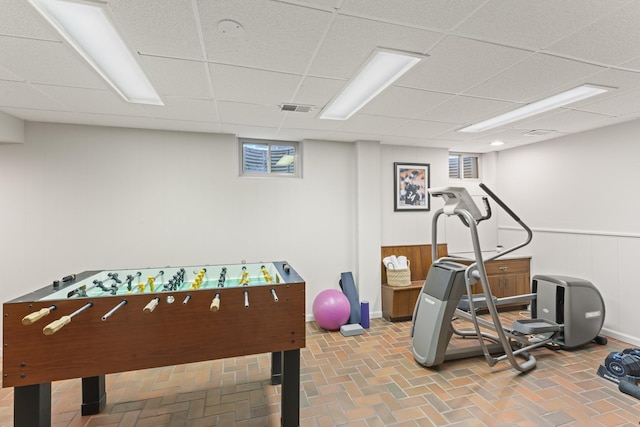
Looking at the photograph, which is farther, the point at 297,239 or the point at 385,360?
the point at 297,239

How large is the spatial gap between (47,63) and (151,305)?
69.5 inches

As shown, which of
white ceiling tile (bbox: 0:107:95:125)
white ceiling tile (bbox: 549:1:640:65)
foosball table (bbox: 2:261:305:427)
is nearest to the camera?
white ceiling tile (bbox: 549:1:640:65)

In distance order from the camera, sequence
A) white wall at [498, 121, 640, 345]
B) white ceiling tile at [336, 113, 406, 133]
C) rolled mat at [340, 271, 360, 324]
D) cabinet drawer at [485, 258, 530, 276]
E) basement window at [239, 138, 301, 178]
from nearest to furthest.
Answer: white ceiling tile at [336, 113, 406, 133] < white wall at [498, 121, 640, 345] < rolled mat at [340, 271, 360, 324] < basement window at [239, 138, 301, 178] < cabinet drawer at [485, 258, 530, 276]

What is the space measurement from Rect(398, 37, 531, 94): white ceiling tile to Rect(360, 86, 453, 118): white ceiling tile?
129 mm

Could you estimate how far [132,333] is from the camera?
1.82m

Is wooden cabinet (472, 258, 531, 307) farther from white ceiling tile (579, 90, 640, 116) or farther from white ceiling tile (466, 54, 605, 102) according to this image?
white ceiling tile (466, 54, 605, 102)

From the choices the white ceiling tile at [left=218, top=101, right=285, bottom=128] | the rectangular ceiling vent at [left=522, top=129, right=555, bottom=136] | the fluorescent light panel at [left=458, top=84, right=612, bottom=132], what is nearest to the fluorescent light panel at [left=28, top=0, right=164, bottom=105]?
the white ceiling tile at [left=218, top=101, right=285, bottom=128]

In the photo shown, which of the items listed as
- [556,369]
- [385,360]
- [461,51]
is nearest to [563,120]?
[461,51]

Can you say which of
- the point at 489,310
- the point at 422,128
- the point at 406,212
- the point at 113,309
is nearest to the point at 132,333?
the point at 113,309

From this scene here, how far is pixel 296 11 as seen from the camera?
151 cm

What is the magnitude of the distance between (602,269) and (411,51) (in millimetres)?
3890

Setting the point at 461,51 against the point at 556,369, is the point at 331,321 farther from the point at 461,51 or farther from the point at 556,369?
the point at 461,51

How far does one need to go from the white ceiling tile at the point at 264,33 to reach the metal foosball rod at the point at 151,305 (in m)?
1.56

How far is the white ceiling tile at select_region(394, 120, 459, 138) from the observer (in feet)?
11.4
